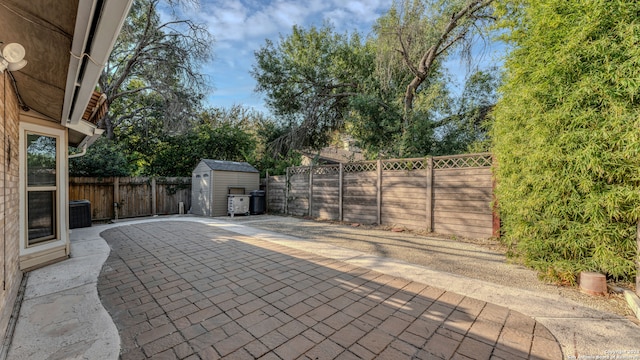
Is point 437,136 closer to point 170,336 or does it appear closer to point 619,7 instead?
point 619,7

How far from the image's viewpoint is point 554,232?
318cm

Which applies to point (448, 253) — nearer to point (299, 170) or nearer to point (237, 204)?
point (299, 170)

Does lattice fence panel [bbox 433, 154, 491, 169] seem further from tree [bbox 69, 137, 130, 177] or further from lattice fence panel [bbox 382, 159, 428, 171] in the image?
tree [bbox 69, 137, 130, 177]

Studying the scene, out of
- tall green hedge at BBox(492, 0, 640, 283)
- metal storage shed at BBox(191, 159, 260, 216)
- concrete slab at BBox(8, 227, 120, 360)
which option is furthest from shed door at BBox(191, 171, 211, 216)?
→ tall green hedge at BBox(492, 0, 640, 283)

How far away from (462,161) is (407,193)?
4.97 ft

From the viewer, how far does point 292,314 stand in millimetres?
2430

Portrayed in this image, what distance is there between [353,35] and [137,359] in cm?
1349

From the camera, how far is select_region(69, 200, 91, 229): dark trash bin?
7.03m

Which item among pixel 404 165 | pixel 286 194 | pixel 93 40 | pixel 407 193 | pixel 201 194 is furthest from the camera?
pixel 286 194

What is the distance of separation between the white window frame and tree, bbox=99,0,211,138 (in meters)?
6.73

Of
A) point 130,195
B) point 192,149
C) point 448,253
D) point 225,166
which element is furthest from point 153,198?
point 448,253

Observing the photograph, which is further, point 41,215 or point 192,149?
point 192,149

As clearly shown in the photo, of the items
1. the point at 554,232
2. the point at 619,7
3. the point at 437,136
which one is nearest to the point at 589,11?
the point at 619,7

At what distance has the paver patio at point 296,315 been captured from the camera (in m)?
1.92
